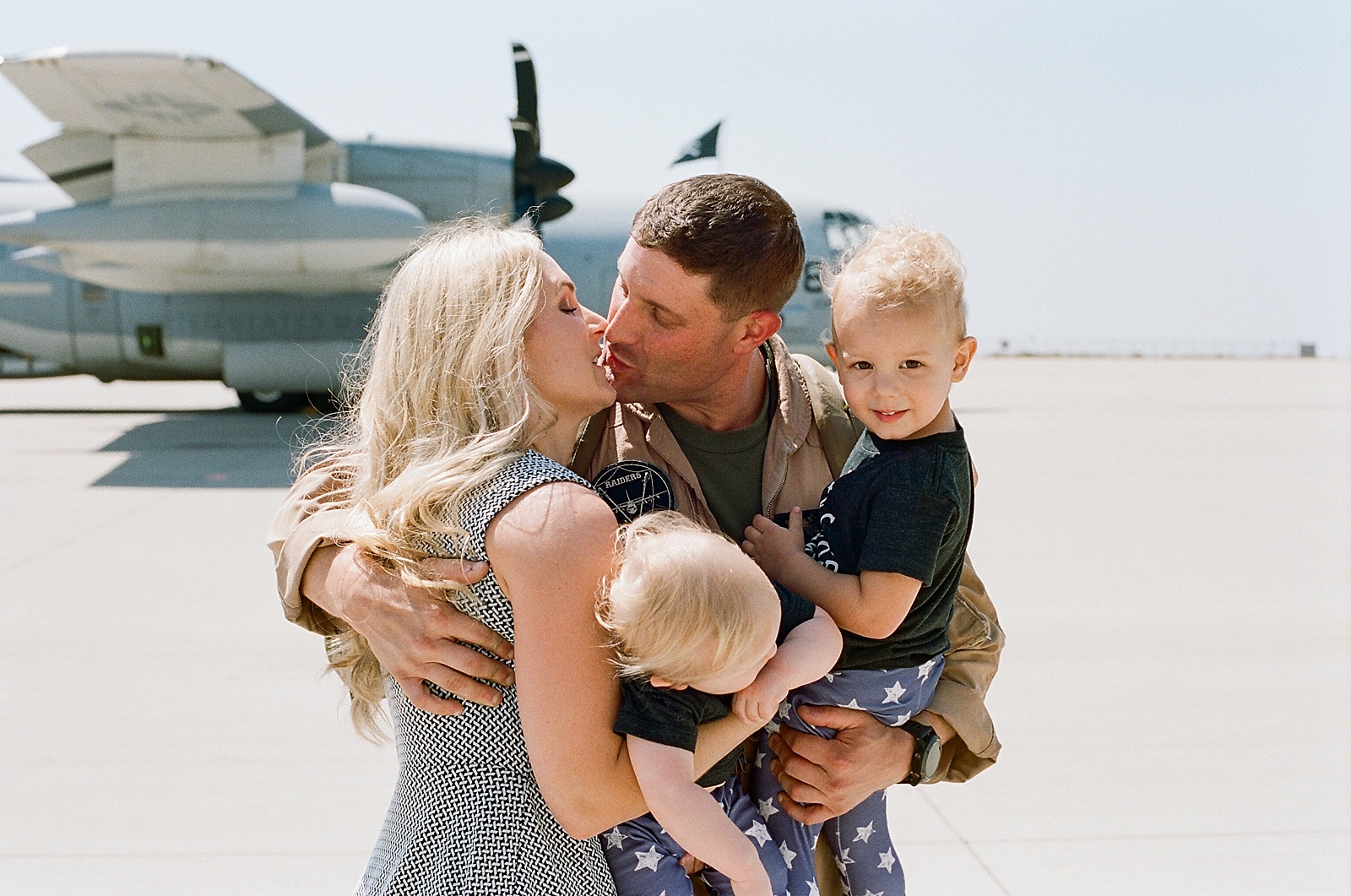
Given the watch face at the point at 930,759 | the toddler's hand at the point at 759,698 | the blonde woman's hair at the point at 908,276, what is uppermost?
the blonde woman's hair at the point at 908,276

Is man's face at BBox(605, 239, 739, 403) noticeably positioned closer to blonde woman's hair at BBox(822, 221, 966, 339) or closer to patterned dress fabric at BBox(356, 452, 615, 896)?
blonde woman's hair at BBox(822, 221, 966, 339)

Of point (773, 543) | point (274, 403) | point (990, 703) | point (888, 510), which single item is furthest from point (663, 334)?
point (274, 403)

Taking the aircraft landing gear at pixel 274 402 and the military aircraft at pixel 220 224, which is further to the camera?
the aircraft landing gear at pixel 274 402

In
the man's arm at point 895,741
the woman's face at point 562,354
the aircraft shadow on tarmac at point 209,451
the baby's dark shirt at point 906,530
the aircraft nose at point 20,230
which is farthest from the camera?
the aircraft nose at point 20,230

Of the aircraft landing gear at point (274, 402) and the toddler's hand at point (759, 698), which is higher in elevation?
the toddler's hand at point (759, 698)

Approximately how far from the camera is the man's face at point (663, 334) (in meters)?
2.12

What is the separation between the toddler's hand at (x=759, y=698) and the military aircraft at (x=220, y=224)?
1139 centimetres

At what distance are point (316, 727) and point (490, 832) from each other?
3.48m

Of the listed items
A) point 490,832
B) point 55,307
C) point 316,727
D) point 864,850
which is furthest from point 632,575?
point 55,307

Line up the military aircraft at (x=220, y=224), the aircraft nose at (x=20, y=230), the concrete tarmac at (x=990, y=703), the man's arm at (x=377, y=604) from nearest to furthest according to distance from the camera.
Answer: the man's arm at (x=377, y=604), the concrete tarmac at (x=990, y=703), the aircraft nose at (x=20, y=230), the military aircraft at (x=220, y=224)

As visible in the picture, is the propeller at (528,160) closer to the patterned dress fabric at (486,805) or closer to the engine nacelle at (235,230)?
the engine nacelle at (235,230)

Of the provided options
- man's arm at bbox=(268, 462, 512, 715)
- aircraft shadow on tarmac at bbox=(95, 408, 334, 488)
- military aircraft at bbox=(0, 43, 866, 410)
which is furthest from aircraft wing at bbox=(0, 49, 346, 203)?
man's arm at bbox=(268, 462, 512, 715)

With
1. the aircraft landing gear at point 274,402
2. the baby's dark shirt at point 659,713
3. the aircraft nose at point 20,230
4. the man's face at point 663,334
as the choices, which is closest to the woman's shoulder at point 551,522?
the baby's dark shirt at point 659,713

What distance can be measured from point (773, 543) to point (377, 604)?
2.23 feet
